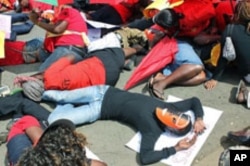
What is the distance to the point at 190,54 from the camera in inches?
156

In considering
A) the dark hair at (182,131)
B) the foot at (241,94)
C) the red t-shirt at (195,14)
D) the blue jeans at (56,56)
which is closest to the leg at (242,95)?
the foot at (241,94)

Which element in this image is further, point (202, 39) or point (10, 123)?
point (202, 39)

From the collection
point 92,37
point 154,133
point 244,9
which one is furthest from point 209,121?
point 92,37

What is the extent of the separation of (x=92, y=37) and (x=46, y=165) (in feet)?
7.98

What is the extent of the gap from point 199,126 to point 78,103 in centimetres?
88

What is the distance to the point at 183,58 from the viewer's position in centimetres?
395

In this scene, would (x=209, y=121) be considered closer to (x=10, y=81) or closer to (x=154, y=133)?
(x=154, y=133)

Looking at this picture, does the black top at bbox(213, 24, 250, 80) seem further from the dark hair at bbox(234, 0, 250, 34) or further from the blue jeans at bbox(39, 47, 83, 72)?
the blue jeans at bbox(39, 47, 83, 72)

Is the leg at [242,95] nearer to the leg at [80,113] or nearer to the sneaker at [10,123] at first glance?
the leg at [80,113]

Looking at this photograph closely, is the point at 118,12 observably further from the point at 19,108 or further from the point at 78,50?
the point at 19,108

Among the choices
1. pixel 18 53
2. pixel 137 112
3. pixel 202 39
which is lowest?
pixel 18 53

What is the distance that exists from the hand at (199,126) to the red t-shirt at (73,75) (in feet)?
2.69

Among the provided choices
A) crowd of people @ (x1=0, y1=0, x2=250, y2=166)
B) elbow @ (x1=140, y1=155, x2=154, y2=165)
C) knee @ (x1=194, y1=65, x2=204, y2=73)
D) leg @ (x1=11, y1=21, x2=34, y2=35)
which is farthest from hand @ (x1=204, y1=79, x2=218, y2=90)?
leg @ (x1=11, y1=21, x2=34, y2=35)

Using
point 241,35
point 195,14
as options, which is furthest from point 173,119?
point 195,14
